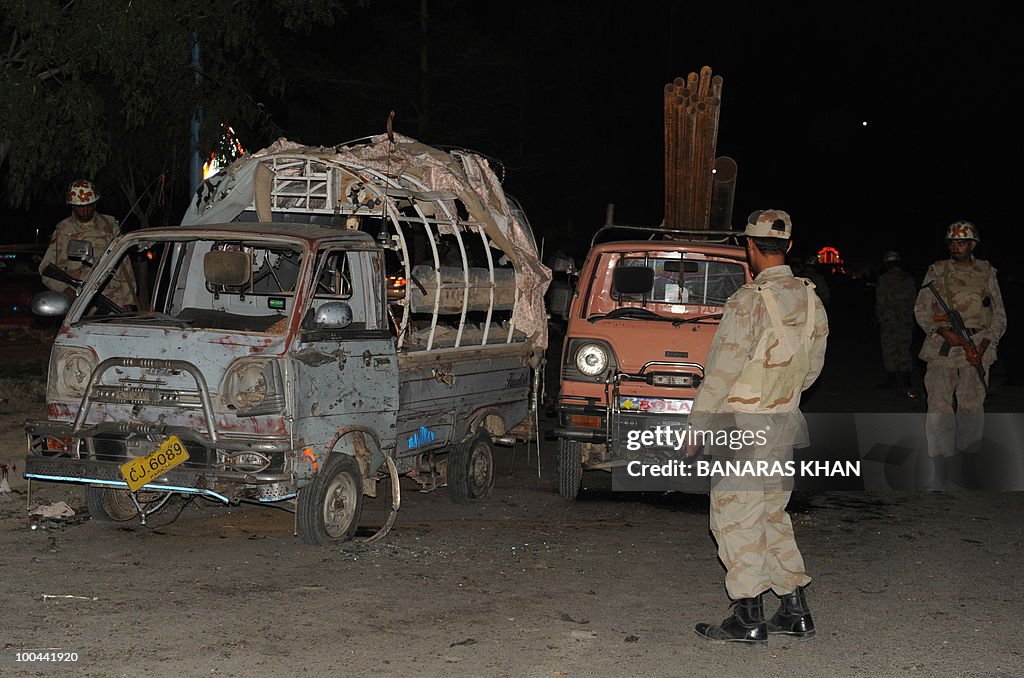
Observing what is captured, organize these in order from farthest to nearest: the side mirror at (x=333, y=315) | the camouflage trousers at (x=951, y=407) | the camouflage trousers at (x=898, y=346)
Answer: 1. the camouflage trousers at (x=898, y=346)
2. the camouflage trousers at (x=951, y=407)
3. the side mirror at (x=333, y=315)

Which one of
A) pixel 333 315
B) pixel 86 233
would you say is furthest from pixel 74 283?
pixel 333 315

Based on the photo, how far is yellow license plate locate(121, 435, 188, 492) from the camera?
6.73 m

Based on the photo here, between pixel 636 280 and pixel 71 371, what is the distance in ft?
14.0

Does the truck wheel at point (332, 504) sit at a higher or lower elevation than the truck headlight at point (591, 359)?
lower

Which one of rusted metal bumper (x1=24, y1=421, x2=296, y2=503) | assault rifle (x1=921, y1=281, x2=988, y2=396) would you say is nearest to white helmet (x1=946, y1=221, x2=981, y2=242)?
assault rifle (x1=921, y1=281, x2=988, y2=396)

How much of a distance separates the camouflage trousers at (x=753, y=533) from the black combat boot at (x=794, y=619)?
0.46ft

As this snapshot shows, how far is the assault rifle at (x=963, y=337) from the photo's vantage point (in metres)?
10.7

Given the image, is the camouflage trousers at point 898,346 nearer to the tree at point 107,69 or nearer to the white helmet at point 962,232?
the white helmet at point 962,232

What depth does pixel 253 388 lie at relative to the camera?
6.85 meters

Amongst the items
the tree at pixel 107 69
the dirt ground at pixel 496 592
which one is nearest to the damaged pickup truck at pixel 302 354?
the dirt ground at pixel 496 592

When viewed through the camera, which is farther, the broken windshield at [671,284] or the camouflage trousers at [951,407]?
the camouflage trousers at [951,407]

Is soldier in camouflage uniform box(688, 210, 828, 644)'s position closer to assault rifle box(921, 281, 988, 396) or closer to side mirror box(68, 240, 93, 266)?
side mirror box(68, 240, 93, 266)

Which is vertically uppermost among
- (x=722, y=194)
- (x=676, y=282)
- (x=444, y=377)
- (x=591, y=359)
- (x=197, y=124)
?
(x=197, y=124)

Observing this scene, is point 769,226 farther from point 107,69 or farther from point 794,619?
point 107,69
